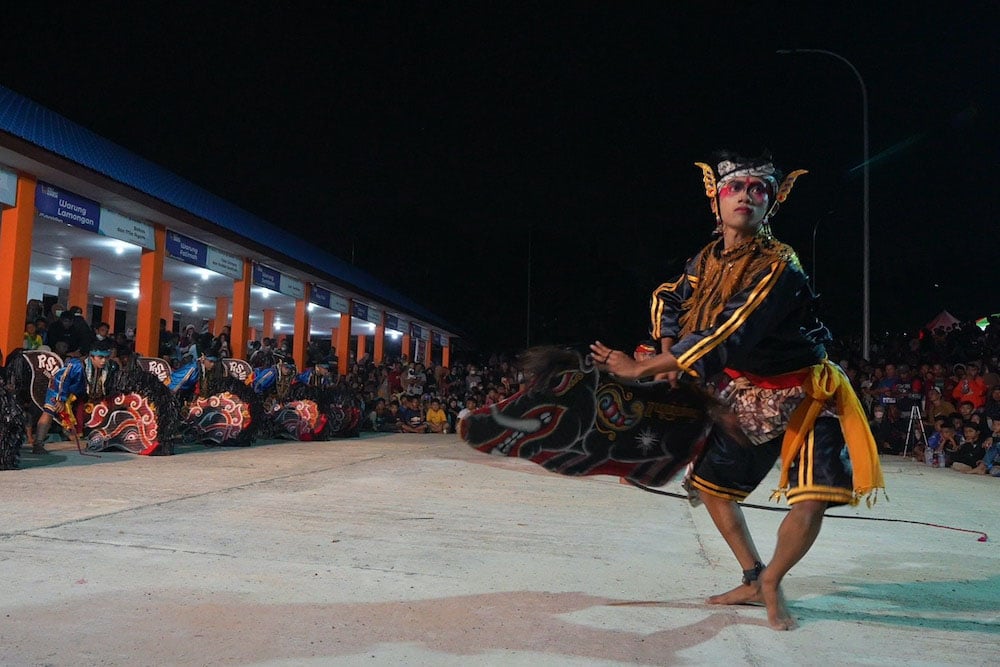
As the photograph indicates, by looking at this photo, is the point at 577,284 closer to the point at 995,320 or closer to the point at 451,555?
the point at 995,320

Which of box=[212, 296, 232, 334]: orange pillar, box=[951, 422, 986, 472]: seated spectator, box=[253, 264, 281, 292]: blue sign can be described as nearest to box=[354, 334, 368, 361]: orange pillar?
box=[212, 296, 232, 334]: orange pillar

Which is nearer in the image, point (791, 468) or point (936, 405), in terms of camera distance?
point (791, 468)

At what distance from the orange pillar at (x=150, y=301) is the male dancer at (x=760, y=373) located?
503 inches

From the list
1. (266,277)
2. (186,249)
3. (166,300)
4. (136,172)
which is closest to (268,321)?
(166,300)

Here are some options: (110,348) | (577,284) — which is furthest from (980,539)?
(577,284)

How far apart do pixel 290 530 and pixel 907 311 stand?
43.7 meters

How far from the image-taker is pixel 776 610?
300 cm

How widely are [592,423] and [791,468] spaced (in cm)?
86

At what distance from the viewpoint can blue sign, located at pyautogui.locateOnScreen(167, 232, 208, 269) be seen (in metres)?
14.8

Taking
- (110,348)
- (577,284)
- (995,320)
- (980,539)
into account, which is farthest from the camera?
(577,284)

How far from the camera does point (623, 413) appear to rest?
350 centimetres

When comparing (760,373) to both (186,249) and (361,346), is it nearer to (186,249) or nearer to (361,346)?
(186,249)

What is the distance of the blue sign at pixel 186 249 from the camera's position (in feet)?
48.5

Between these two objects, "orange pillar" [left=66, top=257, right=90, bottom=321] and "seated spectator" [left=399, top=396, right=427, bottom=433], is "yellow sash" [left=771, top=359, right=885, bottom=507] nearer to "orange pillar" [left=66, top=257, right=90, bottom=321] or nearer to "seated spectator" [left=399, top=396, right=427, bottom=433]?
"seated spectator" [left=399, top=396, right=427, bottom=433]
